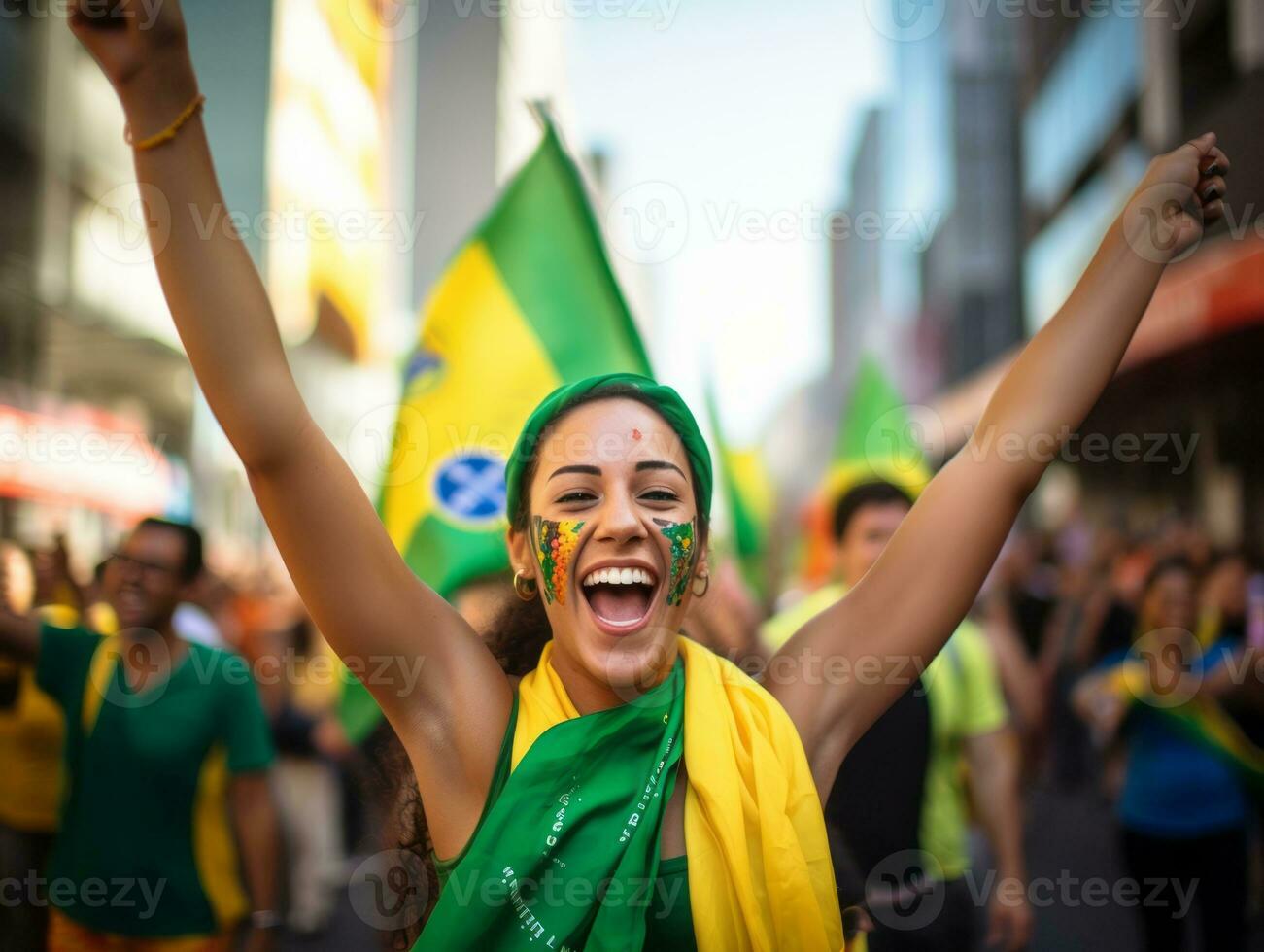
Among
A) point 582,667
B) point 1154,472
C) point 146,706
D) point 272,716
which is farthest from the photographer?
point 1154,472

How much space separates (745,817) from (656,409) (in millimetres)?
636

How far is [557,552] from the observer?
5.83 ft

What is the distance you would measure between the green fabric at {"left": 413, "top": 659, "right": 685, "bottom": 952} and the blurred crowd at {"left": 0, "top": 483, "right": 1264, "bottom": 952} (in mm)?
280

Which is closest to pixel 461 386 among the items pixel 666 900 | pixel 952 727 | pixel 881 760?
pixel 952 727

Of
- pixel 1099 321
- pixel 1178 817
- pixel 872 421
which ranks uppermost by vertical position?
pixel 872 421

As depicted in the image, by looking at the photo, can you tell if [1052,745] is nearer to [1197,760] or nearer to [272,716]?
[1197,760]

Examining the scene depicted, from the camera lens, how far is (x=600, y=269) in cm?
467

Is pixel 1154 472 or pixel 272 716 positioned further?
pixel 1154 472

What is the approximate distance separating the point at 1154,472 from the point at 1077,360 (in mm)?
19775

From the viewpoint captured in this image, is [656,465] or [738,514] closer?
[656,465]

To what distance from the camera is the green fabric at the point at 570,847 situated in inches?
62.9

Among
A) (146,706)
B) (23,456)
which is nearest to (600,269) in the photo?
(146,706)

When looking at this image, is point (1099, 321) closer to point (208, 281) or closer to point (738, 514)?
point (208, 281)

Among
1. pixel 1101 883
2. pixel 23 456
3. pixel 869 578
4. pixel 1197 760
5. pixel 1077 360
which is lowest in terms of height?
pixel 1101 883
